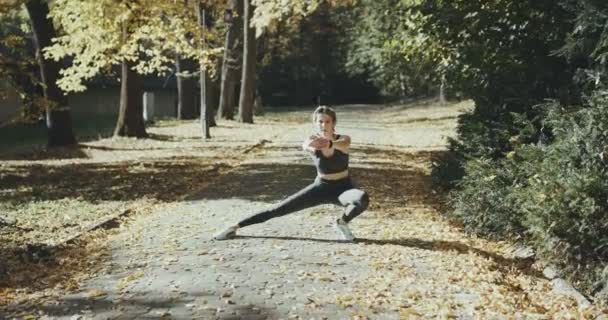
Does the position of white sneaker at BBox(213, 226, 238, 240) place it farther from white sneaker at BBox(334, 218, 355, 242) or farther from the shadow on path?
white sneaker at BBox(334, 218, 355, 242)

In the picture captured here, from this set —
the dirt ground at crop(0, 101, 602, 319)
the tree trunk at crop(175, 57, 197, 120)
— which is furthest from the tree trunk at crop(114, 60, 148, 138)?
the tree trunk at crop(175, 57, 197, 120)

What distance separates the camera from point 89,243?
28.9 feet

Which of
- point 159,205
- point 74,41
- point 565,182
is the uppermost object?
point 74,41

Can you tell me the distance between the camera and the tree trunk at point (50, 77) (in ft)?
63.2

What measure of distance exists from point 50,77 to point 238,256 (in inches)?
572

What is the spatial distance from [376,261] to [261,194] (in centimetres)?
507

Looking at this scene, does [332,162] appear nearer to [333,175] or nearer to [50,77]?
[333,175]

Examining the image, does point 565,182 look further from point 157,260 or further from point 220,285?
point 157,260

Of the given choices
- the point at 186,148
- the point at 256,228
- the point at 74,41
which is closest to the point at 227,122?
the point at 186,148

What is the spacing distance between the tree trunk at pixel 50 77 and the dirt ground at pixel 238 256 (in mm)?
4916

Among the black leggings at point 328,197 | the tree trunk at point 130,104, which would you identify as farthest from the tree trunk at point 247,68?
the black leggings at point 328,197

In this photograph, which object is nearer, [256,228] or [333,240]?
[333,240]

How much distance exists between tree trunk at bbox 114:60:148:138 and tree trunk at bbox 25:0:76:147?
6.56ft

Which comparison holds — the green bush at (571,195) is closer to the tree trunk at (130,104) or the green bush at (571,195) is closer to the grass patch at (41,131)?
the tree trunk at (130,104)
